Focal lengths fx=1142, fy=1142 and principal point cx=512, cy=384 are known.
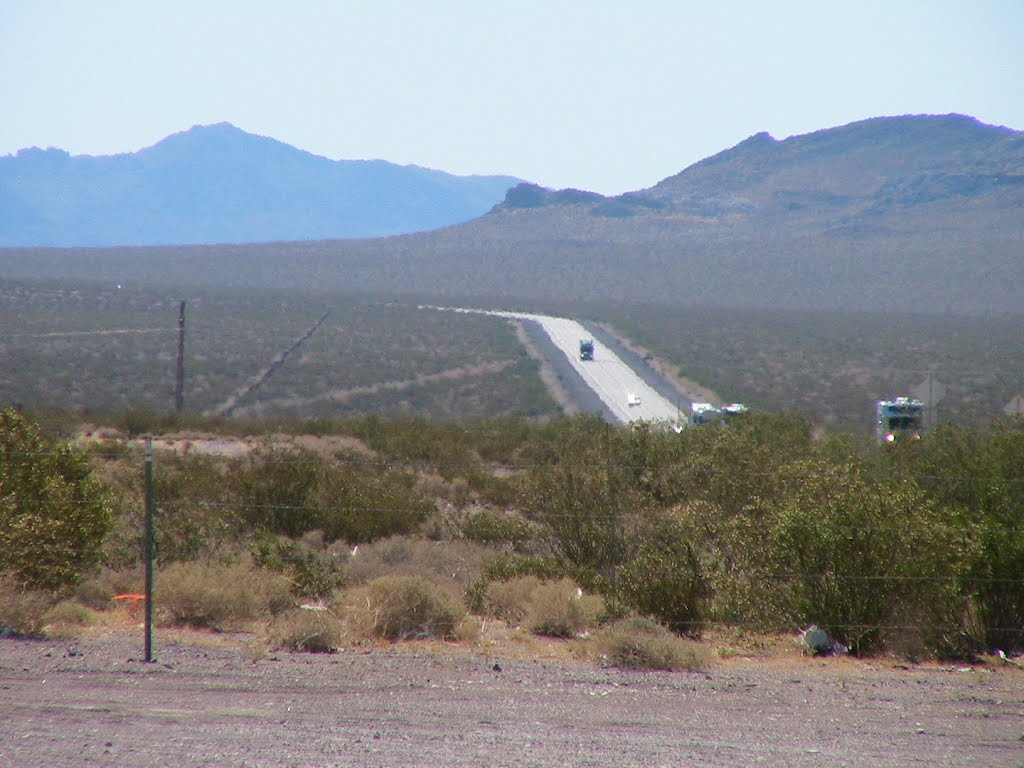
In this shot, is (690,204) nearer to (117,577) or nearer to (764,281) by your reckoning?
(764,281)

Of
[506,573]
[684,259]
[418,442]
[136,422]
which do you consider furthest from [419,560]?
[684,259]

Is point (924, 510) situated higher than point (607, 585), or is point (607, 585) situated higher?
point (924, 510)

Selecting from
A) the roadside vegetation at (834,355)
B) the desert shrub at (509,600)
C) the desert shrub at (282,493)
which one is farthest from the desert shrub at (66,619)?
the roadside vegetation at (834,355)

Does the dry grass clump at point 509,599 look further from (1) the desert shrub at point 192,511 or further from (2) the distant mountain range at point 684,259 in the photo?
(2) the distant mountain range at point 684,259

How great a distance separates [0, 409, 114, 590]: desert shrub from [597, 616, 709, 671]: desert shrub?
18.4 feet

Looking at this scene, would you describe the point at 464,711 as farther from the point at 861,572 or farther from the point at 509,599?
the point at 861,572

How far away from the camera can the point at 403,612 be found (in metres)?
11.5

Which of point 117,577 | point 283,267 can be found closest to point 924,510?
point 117,577

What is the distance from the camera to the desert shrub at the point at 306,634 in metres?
10.6

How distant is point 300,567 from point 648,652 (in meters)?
5.16

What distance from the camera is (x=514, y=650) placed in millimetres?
11203

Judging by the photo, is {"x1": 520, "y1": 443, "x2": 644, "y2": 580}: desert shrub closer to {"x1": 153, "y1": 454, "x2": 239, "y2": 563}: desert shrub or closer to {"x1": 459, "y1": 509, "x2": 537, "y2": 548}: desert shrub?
{"x1": 459, "y1": 509, "x2": 537, "y2": 548}: desert shrub

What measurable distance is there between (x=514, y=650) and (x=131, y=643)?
3.61 meters

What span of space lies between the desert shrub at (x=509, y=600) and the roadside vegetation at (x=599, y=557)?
0.08 ft
